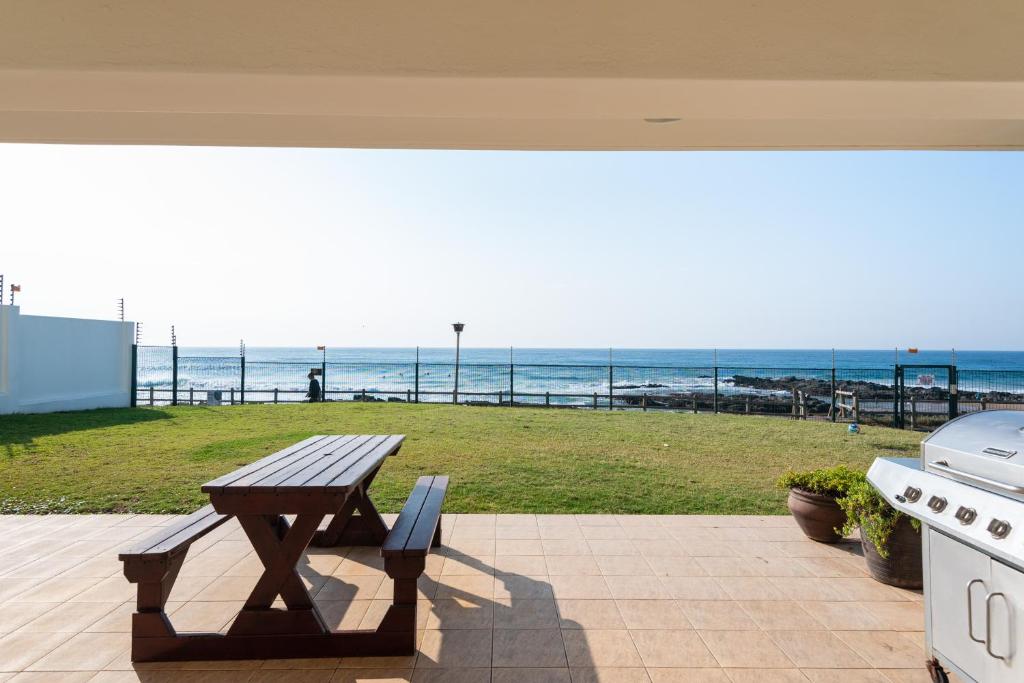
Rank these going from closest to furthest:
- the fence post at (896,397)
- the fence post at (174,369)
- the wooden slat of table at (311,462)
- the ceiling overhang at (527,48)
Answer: the ceiling overhang at (527,48)
the wooden slat of table at (311,462)
the fence post at (896,397)
the fence post at (174,369)

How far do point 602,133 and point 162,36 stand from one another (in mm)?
1798

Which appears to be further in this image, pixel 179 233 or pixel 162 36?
pixel 179 233

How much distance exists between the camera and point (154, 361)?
46.2 ft

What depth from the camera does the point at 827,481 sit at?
4090 millimetres

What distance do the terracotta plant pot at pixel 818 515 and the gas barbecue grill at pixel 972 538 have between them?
1894mm

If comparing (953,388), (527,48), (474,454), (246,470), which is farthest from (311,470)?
(953,388)

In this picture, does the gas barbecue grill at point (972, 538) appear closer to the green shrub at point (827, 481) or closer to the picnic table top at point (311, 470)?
the green shrub at point (827, 481)

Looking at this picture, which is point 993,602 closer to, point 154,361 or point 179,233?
point 179,233

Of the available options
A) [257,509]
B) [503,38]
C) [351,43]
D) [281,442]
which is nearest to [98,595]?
[257,509]

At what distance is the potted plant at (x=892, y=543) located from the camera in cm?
332

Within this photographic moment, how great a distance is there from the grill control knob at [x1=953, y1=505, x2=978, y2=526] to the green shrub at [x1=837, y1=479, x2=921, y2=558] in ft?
5.26

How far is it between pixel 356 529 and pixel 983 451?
3.59m

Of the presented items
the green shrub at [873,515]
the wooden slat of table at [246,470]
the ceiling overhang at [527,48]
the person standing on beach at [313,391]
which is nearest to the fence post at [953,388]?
the green shrub at [873,515]

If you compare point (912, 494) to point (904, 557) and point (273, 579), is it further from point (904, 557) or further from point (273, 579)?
point (273, 579)
